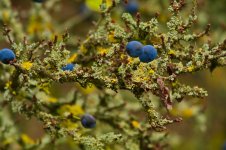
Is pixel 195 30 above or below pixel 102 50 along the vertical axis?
above

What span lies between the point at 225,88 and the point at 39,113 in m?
4.02

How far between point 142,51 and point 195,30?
2.13 m

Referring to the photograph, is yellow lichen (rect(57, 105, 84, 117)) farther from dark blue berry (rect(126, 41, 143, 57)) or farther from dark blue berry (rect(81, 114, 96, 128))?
dark blue berry (rect(126, 41, 143, 57))

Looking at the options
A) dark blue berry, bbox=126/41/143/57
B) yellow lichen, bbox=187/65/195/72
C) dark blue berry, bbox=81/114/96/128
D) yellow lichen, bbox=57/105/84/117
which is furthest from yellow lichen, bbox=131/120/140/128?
dark blue berry, bbox=126/41/143/57

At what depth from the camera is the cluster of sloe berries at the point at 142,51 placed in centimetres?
Answer: 200

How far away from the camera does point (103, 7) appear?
2.45 metres

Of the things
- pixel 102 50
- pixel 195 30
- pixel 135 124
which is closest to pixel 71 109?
pixel 135 124

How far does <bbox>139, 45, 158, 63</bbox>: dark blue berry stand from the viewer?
6.56 feet

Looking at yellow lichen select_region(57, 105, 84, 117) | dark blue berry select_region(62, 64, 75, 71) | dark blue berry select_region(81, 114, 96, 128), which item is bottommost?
dark blue berry select_region(81, 114, 96, 128)

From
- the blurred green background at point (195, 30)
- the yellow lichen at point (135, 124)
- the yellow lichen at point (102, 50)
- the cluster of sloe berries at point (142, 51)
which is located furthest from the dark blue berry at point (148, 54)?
the blurred green background at point (195, 30)

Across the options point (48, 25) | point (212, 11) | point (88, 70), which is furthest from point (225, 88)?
point (88, 70)

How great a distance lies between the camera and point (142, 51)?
6.59 feet

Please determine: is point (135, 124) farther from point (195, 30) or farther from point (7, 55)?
point (195, 30)

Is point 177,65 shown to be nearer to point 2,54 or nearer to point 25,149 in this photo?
point 2,54
